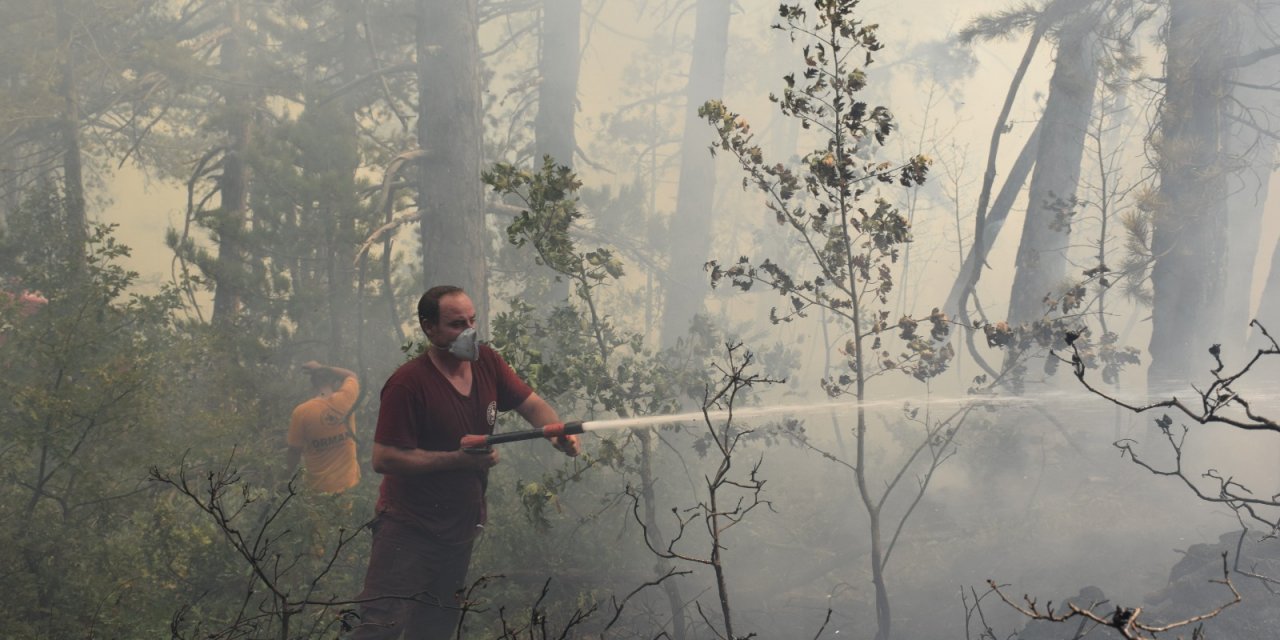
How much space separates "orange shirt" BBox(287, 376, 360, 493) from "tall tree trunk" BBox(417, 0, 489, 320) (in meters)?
2.80

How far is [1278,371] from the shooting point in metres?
16.9

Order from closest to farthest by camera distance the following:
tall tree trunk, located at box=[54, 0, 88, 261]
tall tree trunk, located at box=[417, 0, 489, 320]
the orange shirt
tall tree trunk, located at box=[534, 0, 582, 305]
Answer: the orange shirt
tall tree trunk, located at box=[417, 0, 489, 320]
tall tree trunk, located at box=[54, 0, 88, 261]
tall tree trunk, located at box=[534, 0, 582, 305]

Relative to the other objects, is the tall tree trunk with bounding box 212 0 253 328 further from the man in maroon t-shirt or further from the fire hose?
the fire hose

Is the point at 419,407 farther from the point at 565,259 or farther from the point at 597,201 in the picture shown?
the point at 597,201

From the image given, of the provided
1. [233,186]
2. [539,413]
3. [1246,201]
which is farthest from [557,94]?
[1246,201]

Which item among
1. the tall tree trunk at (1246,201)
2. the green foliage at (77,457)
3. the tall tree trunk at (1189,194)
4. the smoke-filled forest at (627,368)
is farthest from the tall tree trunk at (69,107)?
the tall tree trunk at (1246,201)

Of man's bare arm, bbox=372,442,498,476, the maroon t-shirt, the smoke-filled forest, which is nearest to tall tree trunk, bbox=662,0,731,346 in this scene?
the smoke-filled forest

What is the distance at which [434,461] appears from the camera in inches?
158

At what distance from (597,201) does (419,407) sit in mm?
12765

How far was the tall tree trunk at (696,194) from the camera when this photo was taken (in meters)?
17.6

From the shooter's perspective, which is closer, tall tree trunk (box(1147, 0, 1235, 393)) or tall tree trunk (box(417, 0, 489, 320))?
tall tree trunk (box(417, 0, 489, 320))

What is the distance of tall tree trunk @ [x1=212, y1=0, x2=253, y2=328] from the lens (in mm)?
11062

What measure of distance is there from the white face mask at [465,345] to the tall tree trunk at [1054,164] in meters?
8.33

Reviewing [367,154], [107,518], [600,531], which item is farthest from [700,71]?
[107,518]
